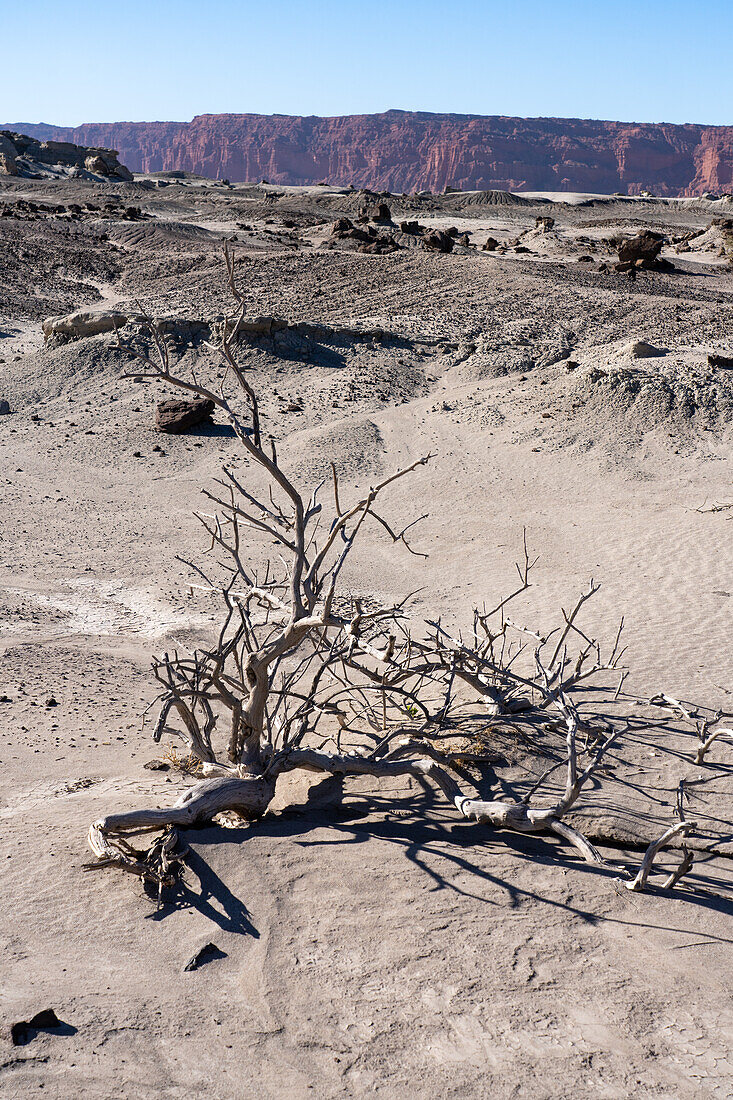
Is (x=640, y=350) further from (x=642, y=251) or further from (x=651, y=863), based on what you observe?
(x=651, y=863)

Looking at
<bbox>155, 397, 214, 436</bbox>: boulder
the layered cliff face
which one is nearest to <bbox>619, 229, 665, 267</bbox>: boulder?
<bbox>155, 397, 214, 436</bbox>: boulder

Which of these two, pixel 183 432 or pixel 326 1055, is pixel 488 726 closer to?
pixel 326 1055

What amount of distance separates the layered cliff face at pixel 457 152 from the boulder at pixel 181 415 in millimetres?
93236

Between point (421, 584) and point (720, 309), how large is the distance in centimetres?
1338

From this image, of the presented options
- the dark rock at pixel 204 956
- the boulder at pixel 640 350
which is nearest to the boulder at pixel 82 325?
the boulder at pixel 640 350

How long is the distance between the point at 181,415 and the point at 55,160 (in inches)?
1561

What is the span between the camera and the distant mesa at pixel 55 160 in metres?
42.1

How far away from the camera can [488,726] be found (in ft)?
17.5

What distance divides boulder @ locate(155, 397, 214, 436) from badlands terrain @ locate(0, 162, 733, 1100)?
9.9 inches

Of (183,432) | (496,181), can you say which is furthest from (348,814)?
(496,181)

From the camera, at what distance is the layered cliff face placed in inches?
4146

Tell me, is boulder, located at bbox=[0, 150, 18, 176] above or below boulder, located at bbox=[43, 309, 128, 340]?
above

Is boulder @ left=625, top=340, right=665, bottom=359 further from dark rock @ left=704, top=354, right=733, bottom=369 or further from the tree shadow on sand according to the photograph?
the tree shadow on sand

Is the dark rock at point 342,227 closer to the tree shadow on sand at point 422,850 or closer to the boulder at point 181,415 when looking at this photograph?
the boulder at point 181,415
